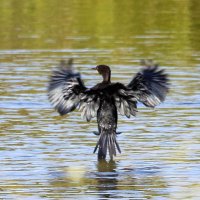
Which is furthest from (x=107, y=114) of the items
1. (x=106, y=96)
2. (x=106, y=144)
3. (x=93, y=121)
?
(x=93, y=121)

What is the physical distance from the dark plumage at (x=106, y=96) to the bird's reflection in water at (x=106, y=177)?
16 cm

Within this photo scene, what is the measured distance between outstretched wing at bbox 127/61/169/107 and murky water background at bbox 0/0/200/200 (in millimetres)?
641

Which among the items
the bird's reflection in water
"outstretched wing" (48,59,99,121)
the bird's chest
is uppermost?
"outstretched wing" (48,59,99,121)

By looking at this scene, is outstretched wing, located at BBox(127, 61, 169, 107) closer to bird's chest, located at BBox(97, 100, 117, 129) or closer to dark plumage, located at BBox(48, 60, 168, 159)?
dark plumage, located at BBox(48, 60, 168, 159)

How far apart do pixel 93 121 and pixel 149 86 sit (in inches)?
120

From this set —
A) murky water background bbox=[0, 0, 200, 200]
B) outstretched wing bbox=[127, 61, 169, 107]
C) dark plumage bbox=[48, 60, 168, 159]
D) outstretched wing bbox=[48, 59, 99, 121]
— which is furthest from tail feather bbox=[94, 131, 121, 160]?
outstretched wing bbox=[127, 61, 169, 107]

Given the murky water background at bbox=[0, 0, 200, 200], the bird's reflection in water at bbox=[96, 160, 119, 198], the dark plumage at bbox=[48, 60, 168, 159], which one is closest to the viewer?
the bird's reflection in water at bbox=[96, 160, 119, 198]

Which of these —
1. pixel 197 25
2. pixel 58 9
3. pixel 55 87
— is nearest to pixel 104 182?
pixel 55 87

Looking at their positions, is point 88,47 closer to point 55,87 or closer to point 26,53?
point 26,53

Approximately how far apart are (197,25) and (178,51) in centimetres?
497

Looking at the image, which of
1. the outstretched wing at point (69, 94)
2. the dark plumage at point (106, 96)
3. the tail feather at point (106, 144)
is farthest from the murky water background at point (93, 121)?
the outstretched wing at point (69, 94)

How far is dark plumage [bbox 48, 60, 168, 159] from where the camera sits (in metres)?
11.4

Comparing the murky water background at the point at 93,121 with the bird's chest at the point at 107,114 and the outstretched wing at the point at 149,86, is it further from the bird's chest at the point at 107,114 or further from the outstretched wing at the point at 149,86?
the outstretched wing at the point at 149,86

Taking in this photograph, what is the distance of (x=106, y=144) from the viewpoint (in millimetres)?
11539
